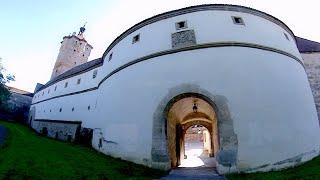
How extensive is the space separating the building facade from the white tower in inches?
1140

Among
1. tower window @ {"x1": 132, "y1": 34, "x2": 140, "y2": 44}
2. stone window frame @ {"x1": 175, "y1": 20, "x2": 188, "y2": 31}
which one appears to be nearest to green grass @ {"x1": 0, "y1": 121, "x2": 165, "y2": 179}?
tower window @ {"x1": 132, "y1": 34, "x2": 140, "y2": 44}

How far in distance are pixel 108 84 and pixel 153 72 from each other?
3769 mm

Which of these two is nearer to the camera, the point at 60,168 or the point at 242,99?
the point at 60,168

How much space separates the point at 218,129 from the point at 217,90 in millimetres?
1541

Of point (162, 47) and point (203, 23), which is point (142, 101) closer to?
point (162, 47)

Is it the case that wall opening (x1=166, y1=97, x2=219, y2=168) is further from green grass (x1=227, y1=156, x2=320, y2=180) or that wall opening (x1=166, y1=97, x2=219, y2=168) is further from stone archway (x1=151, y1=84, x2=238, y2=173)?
green grass (x1=227, y1=156, x2=320, y2=180)

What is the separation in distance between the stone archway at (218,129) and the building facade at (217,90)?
1.4 inches

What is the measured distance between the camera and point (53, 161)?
26.5 feet

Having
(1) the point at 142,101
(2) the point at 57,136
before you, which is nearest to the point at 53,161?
(1) the point at 142,101

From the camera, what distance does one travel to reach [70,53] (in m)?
39.4

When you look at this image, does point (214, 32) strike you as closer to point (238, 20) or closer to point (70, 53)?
point (238, 20)

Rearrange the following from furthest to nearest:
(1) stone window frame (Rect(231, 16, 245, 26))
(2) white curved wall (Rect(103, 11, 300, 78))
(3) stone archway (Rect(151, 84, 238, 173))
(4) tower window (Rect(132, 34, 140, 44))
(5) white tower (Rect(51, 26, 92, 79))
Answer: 1. (5) white tower (Rect(51, 26, 92, 79))
2. (4) tower window (Rect(132, 34, 140, 44))
3. (1) stone window frame (Rect(231, 16, 245, 26))
4. (2) white curved wall (Rect(103, 11, 300, 78))
5. (3) stone archway (Rect(151, 84, 238, 173))

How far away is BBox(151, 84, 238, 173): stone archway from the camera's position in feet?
27.6

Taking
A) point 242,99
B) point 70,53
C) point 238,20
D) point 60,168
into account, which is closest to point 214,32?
point 238,20
